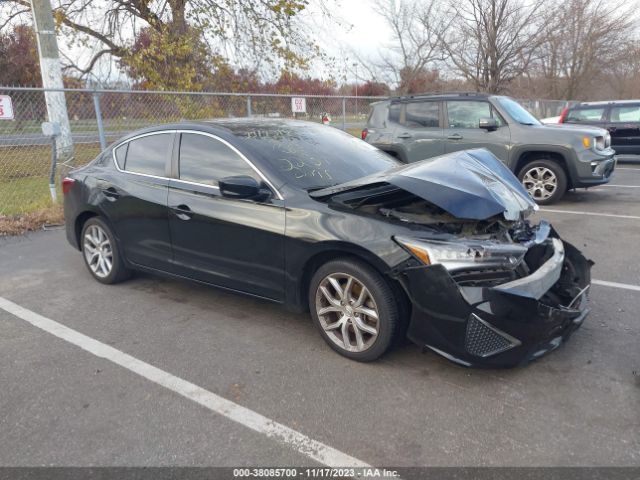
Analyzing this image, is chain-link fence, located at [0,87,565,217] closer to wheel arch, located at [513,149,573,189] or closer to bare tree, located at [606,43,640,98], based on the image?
wheel arch, located at [513,149,573,189]

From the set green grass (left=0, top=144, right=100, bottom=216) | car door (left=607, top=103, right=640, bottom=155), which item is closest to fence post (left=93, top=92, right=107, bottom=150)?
green grass (left=0, top=144, right=100, bottom=216)

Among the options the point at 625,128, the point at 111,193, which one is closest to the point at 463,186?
the point at 111,193

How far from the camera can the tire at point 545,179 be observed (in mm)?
7883

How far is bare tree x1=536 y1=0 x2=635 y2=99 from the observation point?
79.3 feet

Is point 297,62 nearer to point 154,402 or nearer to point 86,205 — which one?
point 86,205

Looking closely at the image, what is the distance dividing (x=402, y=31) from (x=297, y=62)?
1484 cm

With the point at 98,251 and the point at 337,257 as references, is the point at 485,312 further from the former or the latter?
the point at 98,251

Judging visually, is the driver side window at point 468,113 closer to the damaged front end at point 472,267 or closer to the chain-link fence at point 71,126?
the chain-link fence at point 71,126

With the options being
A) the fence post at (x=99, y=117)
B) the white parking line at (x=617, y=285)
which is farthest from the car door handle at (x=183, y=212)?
the fence post at (x=99, y=117)

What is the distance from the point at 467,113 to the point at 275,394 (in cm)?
697

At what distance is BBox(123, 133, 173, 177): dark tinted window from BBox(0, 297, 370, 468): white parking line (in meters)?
1.50

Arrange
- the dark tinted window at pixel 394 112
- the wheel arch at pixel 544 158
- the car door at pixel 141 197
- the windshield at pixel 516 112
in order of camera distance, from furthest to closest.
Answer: the dark tinted window at pixel 394 112
the windshield at pixel 516 112
the wheel arch at pixel 544 158
the car door at pixel 141 197

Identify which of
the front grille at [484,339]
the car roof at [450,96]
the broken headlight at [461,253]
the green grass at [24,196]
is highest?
the car roof at [450,96]

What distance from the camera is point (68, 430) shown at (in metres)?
2.58
